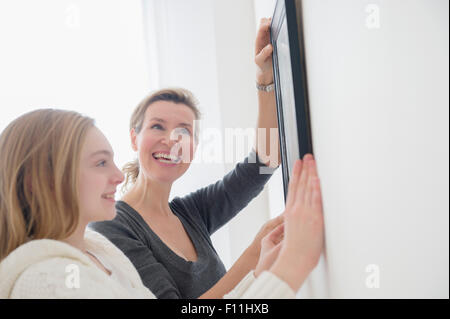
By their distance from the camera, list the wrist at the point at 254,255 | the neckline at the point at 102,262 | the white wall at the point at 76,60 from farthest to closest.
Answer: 1. the white wall at the point at 76,60
2. the wrist at the point at 254,255
3. the neckline at the point at 102,262

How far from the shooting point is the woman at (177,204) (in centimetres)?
104

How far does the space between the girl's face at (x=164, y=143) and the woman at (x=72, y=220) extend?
336 millimetres

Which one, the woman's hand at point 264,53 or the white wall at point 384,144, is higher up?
the woman's hand at point 264,53

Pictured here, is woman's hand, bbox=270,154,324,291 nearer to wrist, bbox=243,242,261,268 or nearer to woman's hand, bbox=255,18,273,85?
wrist, bbox=243,242,261,268

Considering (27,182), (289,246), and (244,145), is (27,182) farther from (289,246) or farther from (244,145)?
(244,145)

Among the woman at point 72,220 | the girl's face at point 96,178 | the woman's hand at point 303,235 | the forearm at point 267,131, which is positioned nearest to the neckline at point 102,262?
the woman at point 72,220

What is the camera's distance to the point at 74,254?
2.40ft

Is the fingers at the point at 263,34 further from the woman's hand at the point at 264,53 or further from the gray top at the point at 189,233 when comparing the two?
the gray top at the point at 189,233

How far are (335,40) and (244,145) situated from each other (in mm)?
1198

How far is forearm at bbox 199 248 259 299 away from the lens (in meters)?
1.00

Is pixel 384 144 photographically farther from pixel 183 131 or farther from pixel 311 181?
pixel 183 131

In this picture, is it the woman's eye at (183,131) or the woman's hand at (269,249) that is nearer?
the woman's hand at (269,249)

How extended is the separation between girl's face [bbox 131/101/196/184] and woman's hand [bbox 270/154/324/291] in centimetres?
66
